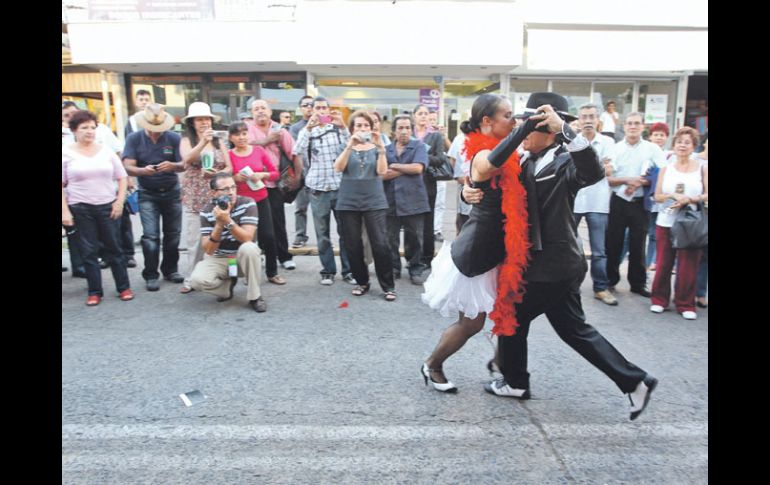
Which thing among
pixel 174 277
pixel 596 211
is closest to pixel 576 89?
pixel 596 211

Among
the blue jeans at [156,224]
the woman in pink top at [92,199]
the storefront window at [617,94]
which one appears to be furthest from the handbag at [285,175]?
the storefront window at [617,94]

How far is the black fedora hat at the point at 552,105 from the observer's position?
2.92 m

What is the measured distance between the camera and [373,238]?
224 inches

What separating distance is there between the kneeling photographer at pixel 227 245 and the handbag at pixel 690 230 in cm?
395

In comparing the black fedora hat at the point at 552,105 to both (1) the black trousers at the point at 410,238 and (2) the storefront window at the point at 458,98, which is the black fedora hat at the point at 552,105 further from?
(2) the storefront window at the point at 458,98

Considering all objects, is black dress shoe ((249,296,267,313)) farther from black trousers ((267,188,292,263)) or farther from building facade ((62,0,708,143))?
building facade ((62,0,708,143))

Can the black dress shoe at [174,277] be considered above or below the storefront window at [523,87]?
below

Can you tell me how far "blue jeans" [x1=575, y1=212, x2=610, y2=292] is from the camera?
564 centimetres

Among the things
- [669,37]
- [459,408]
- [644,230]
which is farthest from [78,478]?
[669,37]

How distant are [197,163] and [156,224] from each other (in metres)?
0.86

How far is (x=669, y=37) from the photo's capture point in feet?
47.7

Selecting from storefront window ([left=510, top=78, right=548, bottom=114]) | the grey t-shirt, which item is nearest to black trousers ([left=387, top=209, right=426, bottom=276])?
the grey t-shirt

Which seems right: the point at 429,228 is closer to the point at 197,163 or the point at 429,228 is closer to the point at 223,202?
the point at 223,202
